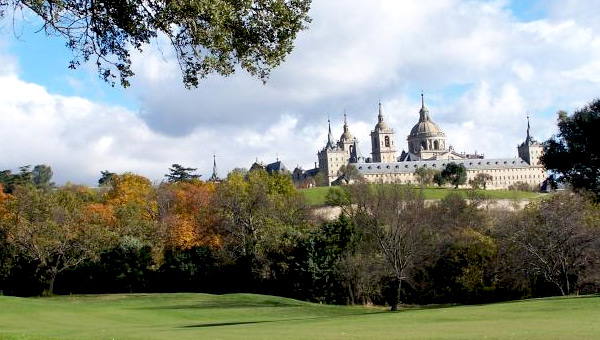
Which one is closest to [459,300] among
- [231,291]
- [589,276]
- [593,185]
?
[589,276]

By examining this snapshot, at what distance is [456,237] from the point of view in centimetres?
5325

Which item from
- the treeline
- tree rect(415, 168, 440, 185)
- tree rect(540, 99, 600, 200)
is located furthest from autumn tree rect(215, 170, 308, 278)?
tree rect(415, 168, 440, 185)

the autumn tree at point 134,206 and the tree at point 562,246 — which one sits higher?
the autumn tree at point 134,206

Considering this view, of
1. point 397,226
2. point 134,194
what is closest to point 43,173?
point 134,194

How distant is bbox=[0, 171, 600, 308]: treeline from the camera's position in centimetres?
4541

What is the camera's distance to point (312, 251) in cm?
5112

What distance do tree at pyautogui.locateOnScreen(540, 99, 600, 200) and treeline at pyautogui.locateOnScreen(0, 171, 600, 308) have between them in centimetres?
1334

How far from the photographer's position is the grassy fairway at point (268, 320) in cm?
1905

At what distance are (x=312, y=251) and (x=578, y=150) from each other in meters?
25.0

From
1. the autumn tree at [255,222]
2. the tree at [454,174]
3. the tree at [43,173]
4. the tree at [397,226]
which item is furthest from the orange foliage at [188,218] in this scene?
the tree at [454,174]

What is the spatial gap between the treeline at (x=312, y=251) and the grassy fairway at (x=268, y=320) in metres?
5.45

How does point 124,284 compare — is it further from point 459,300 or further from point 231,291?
point 459,300

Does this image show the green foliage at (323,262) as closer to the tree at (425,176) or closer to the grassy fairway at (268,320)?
the grassy fairway at (268,320)

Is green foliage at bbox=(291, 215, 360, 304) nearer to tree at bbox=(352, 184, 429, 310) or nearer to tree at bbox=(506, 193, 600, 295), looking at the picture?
tree at bbox=(352, 184, 429, 310)
